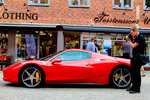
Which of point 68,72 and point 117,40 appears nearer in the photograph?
point 68,72

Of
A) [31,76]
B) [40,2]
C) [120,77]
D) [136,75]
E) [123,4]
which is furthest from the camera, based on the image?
[123,4]

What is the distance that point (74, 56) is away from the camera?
7.55 m

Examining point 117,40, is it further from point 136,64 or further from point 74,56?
point 136,64

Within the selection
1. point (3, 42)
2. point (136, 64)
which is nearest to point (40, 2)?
point (3, 42)

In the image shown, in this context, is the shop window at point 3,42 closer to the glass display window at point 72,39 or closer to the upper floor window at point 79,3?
the glass display window at point 72,39

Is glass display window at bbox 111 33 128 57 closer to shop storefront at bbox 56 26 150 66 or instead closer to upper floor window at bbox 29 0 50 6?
shop storefront at bbox 56 26 150 66

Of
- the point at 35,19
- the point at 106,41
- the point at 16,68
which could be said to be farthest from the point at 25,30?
the point at 16,68

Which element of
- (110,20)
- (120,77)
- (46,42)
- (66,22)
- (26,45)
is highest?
(110,20)

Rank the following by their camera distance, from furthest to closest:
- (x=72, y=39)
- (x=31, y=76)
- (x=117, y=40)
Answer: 1. (x=117, y=40)
2. (x=72, y=39)
3. (x=31, y=76)

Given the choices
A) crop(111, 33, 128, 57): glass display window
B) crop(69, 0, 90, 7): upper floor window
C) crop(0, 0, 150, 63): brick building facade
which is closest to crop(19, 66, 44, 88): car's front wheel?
crop(0, 0, 150, 63): brick building facade

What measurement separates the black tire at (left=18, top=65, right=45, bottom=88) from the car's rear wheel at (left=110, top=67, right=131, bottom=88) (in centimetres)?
213

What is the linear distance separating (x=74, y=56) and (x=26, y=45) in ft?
27.6

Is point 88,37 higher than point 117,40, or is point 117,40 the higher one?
point 88,37

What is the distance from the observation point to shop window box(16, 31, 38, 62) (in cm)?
1527
